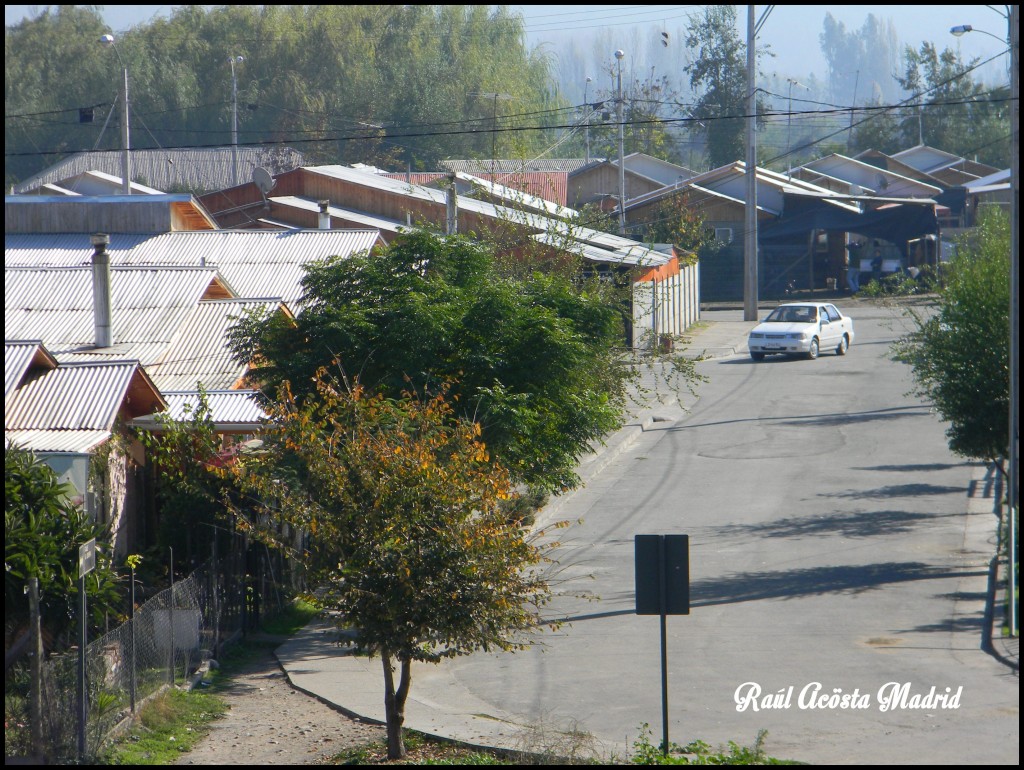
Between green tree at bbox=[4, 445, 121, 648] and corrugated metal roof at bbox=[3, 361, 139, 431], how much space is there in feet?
6.46

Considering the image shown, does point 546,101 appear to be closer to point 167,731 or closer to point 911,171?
point 911,171

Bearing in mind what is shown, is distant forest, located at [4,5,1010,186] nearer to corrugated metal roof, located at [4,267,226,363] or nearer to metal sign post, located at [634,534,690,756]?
corrugated metal roof, located at [4,267,226,363]

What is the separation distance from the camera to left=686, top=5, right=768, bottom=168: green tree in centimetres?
9750

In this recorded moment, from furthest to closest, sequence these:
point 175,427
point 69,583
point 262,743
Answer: point 175,427
point 69,583
point 262,743

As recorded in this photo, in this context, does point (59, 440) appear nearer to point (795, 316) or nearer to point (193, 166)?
point (795, 316)

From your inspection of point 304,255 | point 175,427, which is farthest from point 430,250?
point 304,255

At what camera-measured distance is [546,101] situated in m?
90.4

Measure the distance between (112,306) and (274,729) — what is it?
1011 centimetres

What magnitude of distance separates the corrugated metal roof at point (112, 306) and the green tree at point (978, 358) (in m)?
10.9

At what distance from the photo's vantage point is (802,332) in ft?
121

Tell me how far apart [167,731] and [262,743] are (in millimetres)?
892

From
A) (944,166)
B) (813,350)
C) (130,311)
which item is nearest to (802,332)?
(813,350)

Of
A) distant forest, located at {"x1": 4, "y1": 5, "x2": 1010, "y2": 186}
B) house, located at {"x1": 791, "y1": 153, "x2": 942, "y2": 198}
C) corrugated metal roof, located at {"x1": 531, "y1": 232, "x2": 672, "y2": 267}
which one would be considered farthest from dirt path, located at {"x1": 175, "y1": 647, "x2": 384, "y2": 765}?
distant forest, located at {"x1": 4, "y1": 5, "x2": 1010, "y2": 186}

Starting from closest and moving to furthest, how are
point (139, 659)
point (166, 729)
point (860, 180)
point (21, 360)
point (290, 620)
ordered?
1. point (166, 729)
2. point (139, 659)
3. point (21, 360)
4. point (290, 620)
5. point (860, 180)
